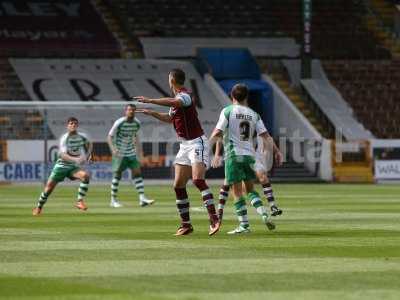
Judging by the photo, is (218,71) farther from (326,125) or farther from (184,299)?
(184,299)

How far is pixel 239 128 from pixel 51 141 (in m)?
25.5

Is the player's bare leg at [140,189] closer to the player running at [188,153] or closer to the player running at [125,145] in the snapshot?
the player running at [125,145]

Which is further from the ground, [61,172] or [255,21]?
[255,21]

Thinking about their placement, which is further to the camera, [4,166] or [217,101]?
[217,101]

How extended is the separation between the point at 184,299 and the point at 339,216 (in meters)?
12.7

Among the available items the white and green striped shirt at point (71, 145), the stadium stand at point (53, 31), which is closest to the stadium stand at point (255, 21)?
the stadium stand at point (53, 31)

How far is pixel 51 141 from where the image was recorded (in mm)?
42594

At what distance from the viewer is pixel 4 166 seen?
4131 centimetres

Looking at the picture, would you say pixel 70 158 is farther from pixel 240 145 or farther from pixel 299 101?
pixel 299 101

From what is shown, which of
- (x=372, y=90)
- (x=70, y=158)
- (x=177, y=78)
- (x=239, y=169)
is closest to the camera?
(x=177, y=78)

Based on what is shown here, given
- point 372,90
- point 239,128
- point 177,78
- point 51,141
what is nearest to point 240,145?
point 239,128

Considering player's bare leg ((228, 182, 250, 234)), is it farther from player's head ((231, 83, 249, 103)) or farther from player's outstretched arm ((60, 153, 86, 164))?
player's outstretched arm ((60, 153, 86, 164))

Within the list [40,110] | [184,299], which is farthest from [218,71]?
[184,299]

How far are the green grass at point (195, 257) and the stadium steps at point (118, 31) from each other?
27.6m
